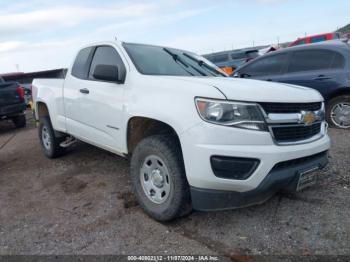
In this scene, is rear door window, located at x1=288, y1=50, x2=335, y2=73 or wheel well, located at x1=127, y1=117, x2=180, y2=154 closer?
wheel well, located at x1=127, y1=117, x2=180, y2=154

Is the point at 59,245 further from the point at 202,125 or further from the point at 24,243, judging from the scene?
the point at 202,125

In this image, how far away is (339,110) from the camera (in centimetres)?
615

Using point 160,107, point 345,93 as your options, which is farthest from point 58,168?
point 345,93

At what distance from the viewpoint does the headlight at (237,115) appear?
9.04 feet

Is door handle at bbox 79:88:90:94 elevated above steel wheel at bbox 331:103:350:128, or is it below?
above

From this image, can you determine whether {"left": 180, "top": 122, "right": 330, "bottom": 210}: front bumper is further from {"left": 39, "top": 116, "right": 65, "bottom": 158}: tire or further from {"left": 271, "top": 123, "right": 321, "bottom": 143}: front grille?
{"left": 39, "top": 116, "right": 65, "bottom": 158}: tire

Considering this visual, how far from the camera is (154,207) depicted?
10.8 ft

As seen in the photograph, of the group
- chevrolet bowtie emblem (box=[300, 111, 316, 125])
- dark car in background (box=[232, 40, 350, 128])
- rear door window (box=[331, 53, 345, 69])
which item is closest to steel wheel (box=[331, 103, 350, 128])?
dark car in background (box=[232, 40, 350, 128])

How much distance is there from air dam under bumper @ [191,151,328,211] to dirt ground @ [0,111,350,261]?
1.18ft

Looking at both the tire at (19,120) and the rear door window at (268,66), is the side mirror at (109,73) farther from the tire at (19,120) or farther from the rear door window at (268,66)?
the tire at (19,120)

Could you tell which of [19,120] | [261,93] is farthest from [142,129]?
[19,120]

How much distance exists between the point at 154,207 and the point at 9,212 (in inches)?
68.8

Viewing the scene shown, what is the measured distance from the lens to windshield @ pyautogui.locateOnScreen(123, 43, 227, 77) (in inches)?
151

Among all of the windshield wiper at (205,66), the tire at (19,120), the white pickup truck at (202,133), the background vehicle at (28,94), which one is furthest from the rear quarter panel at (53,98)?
the background vehicle at (28,94)
